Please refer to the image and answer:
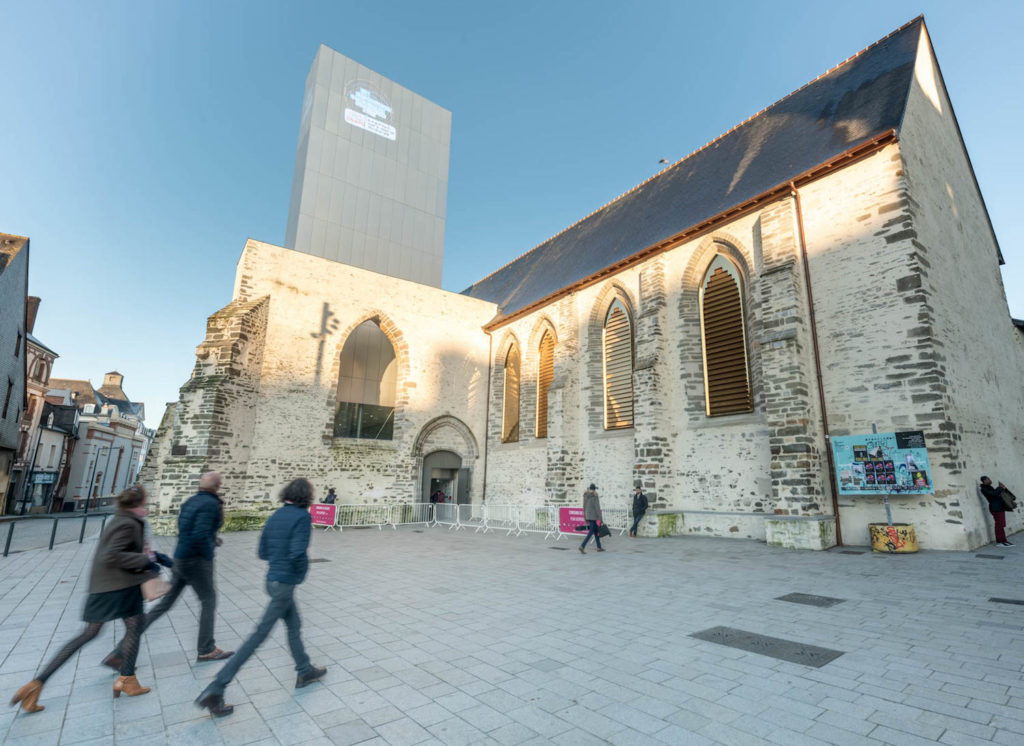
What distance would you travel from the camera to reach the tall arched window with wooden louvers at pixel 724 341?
1152cm

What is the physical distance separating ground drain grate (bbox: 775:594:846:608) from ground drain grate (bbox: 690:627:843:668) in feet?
4.75

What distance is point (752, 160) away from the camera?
13.4 metres

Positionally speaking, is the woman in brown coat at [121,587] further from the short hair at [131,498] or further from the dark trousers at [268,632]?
the dark trousers at [268,632]

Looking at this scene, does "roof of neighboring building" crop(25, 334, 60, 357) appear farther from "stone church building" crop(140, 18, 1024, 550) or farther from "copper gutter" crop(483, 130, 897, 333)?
"copper gutter" crop(483, 130, 897, 333)

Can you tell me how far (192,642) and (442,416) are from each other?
46.0ft

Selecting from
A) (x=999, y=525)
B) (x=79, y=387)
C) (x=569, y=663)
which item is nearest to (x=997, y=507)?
(x=999, y=525)

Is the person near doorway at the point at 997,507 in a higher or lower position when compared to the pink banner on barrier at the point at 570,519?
higher

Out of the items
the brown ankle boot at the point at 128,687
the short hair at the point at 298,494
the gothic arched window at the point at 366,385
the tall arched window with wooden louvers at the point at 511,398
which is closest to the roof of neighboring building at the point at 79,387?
the gothic arched window at the point at 366,385

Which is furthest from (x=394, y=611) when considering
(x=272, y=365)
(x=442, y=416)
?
(x=442, y=416)

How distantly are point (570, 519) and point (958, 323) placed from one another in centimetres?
957

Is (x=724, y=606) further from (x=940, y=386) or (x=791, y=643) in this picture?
(x=940, y=386)

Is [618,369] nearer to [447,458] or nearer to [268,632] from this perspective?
[447,458]

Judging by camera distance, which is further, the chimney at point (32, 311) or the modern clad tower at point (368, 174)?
the chimney at point (32, 311)

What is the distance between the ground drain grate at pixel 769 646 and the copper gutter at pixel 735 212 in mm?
10200
